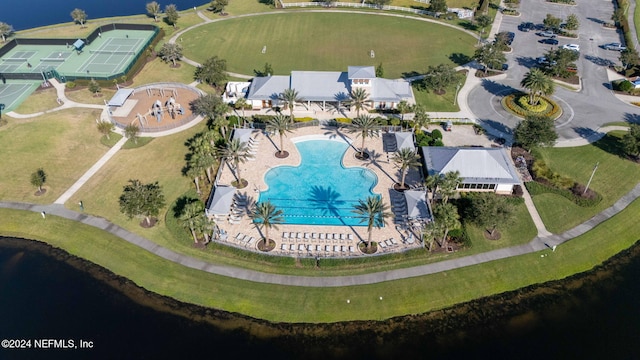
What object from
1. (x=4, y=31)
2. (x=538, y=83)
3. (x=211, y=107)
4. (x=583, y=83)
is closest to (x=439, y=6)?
(x=583, y=83)

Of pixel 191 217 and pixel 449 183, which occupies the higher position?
pixel 449 183

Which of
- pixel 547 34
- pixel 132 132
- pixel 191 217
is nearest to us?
pixel 191 217

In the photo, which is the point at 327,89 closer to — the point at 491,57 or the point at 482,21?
the point at 491,57

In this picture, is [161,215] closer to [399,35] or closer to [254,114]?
[254,114]

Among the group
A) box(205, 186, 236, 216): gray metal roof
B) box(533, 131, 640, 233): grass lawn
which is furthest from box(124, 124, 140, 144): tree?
box(533, 131, 640, 233): grass lawn

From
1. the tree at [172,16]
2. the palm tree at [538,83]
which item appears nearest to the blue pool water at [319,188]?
the palm tree at [538,83]

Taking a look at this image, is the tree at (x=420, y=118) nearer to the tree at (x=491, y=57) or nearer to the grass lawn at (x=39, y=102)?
the tree at (x=491, y=57)

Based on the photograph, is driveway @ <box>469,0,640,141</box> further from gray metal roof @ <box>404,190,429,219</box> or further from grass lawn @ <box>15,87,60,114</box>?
grass lawn @ <box>15,87,60,114</box>

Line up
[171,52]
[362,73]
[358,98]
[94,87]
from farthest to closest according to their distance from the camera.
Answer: [171,52]
[94,87]
[362,73]
[358,98]
